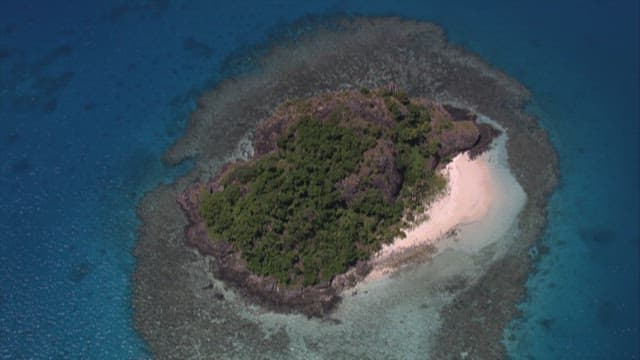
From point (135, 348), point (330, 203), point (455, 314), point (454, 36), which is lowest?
point (135, 348)

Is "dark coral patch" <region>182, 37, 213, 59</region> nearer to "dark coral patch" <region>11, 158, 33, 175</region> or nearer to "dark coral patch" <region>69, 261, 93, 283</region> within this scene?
"dark coral patch" <region>11, 158, 33, 175</region>

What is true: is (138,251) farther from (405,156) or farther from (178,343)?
(405,156)

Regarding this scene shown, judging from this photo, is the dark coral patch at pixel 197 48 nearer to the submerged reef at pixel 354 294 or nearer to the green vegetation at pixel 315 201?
the submerged reef at pixel 354 294

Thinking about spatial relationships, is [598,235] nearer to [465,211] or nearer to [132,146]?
[465,211]

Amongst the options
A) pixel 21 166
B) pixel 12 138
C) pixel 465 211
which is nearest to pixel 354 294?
pixel 465 211

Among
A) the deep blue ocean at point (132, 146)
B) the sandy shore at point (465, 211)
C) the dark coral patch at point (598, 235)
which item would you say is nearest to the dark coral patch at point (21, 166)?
the deep blue ocean at point (132, 146)

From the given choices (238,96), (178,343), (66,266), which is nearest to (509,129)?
(238,96)
